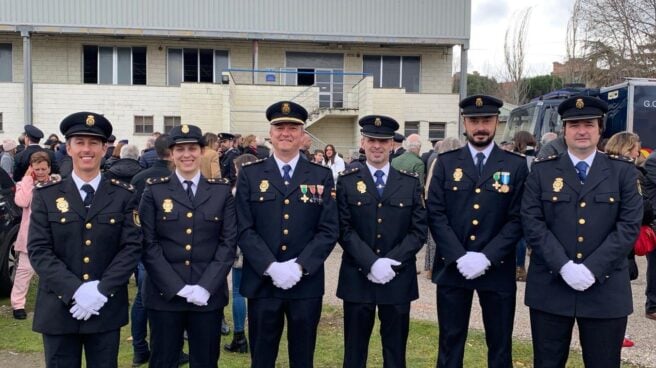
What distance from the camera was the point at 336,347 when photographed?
18.5 ft

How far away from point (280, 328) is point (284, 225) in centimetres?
76

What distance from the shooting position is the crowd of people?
12.2 ft

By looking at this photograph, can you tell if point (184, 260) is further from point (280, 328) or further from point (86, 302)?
point (280, 328)

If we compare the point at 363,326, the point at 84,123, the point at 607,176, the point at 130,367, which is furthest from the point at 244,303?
the point at 607,176

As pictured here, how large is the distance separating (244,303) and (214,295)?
1.43 meters

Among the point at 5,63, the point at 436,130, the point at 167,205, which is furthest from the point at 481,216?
the point at 5,63

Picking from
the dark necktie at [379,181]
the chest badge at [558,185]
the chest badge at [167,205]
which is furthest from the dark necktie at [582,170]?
the chest badge at [167,205]

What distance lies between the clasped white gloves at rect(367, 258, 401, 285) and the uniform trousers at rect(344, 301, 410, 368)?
0.82ft

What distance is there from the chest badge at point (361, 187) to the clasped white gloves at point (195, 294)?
1.35m

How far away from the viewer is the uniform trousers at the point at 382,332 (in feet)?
14.4

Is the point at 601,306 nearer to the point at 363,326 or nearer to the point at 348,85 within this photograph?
the point at 363,326

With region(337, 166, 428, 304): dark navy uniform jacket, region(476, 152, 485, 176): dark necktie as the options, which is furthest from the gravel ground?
region(476, 152, 485, 176): dark necktie

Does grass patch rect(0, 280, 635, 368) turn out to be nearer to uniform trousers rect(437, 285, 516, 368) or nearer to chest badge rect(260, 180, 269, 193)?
uniform trousers rect(437, 285, 516, 368)

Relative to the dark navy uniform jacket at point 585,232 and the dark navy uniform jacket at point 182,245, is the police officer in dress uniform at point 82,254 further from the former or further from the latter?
the dark navy uniform jacket at point 585,232
